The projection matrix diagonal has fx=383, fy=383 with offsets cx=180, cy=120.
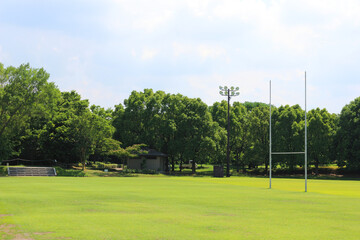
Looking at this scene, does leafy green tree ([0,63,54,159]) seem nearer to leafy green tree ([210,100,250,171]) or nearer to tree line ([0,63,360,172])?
tree line ([0,63,360,172])

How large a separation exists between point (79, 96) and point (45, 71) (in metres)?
12.9

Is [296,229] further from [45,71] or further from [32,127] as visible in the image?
[32,127]

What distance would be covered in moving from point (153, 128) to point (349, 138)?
3340 cm

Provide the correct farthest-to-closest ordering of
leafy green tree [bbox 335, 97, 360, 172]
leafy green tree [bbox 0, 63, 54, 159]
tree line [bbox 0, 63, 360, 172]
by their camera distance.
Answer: leafy green tree [bbox 335, 97, 360, 172], tree line [bbox 0, 63, 360, 172], leafy green tree [bbox 0, 63, 54, 159]

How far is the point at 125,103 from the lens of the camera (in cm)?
7512

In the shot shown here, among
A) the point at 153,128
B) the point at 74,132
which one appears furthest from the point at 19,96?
the point at 153,128

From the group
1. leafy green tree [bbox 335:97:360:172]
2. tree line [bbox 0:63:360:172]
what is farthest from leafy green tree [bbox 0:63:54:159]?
leafy green tree [bbox 335:97:360:172]

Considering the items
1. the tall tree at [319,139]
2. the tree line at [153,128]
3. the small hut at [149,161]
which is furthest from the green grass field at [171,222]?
the tall tree at [319,139]

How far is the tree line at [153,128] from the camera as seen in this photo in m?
56.3

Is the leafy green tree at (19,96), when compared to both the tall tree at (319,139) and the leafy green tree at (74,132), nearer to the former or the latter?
the leafy green tree at (74,132)

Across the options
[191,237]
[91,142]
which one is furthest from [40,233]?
[91,142]

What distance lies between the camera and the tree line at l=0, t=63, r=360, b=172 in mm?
56344

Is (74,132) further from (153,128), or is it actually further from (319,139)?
(319,139)

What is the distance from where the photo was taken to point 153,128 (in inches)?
2771
